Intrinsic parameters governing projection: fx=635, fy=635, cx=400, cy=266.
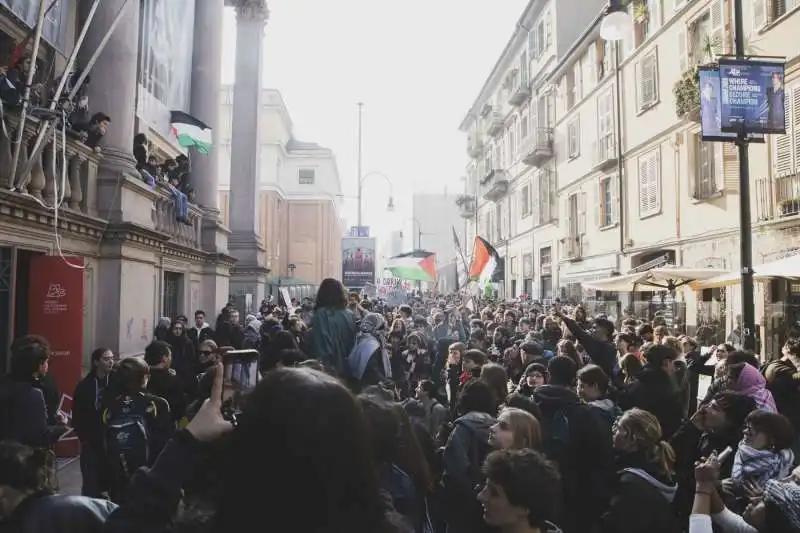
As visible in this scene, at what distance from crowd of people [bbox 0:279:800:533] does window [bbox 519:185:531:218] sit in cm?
2757

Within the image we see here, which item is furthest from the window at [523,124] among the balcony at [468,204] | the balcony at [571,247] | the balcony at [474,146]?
the balcony at [468,204]

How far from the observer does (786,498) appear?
2871mm

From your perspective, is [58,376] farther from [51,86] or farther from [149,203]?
[51,86]

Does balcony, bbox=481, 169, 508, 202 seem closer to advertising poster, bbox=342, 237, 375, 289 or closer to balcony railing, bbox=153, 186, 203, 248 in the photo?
advertising poster, bbox=342, 237, 375, 289

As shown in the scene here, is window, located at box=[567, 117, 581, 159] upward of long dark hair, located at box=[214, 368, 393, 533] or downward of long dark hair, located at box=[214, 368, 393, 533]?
upward

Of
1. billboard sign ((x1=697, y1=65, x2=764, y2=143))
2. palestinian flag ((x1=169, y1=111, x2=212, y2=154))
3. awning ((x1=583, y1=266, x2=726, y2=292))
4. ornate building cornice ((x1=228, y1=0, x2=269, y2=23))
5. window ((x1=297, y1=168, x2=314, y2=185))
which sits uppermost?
window ((x1=297, y1=168, x2=314, y2=185))

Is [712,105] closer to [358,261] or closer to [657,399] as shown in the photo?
[657,399]

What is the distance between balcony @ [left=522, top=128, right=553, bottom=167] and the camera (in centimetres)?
3017

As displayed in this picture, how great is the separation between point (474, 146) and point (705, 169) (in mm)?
31852

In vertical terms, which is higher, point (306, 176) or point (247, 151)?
point (306, 176)

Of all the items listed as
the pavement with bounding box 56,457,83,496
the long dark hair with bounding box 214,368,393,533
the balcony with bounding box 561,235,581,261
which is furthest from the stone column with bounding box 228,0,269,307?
the long dark hair with bounding box 214,368,393,533

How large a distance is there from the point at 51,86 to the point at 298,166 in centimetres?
5001

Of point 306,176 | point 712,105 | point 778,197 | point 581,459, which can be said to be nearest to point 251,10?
point 712,105

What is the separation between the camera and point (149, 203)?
36.8 feet
